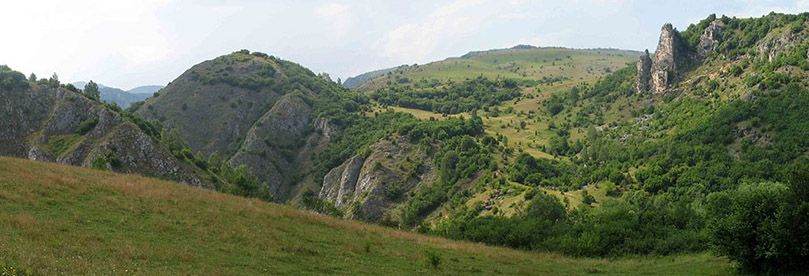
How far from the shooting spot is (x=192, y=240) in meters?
33.0

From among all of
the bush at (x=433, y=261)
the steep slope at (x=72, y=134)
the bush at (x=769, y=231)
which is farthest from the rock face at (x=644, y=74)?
the bush at (x=433, y=261)

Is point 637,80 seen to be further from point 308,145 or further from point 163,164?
point 163,164

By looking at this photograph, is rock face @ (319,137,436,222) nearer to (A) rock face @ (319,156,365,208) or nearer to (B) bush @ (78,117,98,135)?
(A) rock face @ (319,156,365,208)

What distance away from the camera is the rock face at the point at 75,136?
96.4 meters

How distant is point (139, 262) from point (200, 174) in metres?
80.5

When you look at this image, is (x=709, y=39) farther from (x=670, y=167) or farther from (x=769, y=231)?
(x=769, y=231)

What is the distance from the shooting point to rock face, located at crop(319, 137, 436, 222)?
13512 cm

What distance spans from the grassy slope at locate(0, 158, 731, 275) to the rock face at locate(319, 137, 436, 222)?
8054cm

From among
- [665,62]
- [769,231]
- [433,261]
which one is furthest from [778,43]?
[433,261]

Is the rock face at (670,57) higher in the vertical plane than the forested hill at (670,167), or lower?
higher

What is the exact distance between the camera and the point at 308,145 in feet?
652

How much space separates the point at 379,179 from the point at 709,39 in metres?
114

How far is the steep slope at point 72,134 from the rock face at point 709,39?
502 feet

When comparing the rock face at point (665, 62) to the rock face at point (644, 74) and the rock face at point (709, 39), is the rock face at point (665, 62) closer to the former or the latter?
the rock face at point (644, 74)
